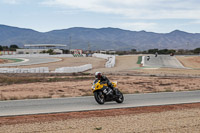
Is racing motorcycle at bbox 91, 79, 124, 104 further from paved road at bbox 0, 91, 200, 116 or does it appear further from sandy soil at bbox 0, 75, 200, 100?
sandy soil at bbox 0, 75, 200, 100

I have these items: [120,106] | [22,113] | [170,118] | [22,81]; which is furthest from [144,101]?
[22,81]

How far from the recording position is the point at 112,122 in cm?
922

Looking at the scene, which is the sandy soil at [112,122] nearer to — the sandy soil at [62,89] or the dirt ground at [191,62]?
the sandy soil at [62,89]

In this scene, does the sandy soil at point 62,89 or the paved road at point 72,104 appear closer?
the paved road at point 72,104

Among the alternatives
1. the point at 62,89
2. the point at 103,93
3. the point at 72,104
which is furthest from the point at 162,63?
the point at 72,104

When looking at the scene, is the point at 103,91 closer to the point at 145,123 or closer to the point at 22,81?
the point at 145,123

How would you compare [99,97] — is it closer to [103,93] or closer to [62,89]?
[103,93]

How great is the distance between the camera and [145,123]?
9102 mm

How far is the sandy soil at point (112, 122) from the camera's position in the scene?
8.31m

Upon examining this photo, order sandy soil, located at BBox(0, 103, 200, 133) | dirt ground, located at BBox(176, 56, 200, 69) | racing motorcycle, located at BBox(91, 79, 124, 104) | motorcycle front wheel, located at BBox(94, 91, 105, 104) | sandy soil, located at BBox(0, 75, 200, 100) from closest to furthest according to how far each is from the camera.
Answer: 1. sandy soil, located at BBox(0, 103, 200, 133)
2. racing motorcycle, located at BBox(91, 79, 124, 104)
3. motorcycle front wheel, located at BBox(94, 91, 105, 104)
4. sandy soil, located at BBox(0, 75, 200, 100)
5. dirt ground, located at BBox(176, 56, 200, 69)

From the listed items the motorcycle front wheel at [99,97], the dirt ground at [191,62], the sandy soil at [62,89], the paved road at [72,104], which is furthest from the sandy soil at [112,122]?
the dirt ground at [191,62]

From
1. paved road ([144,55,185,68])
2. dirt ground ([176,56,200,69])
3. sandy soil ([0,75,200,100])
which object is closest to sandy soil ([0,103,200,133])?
sandy soil ([0,75,200,100])

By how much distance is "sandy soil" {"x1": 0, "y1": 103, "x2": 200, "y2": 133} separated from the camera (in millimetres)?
8312

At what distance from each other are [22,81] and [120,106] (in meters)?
14.8
